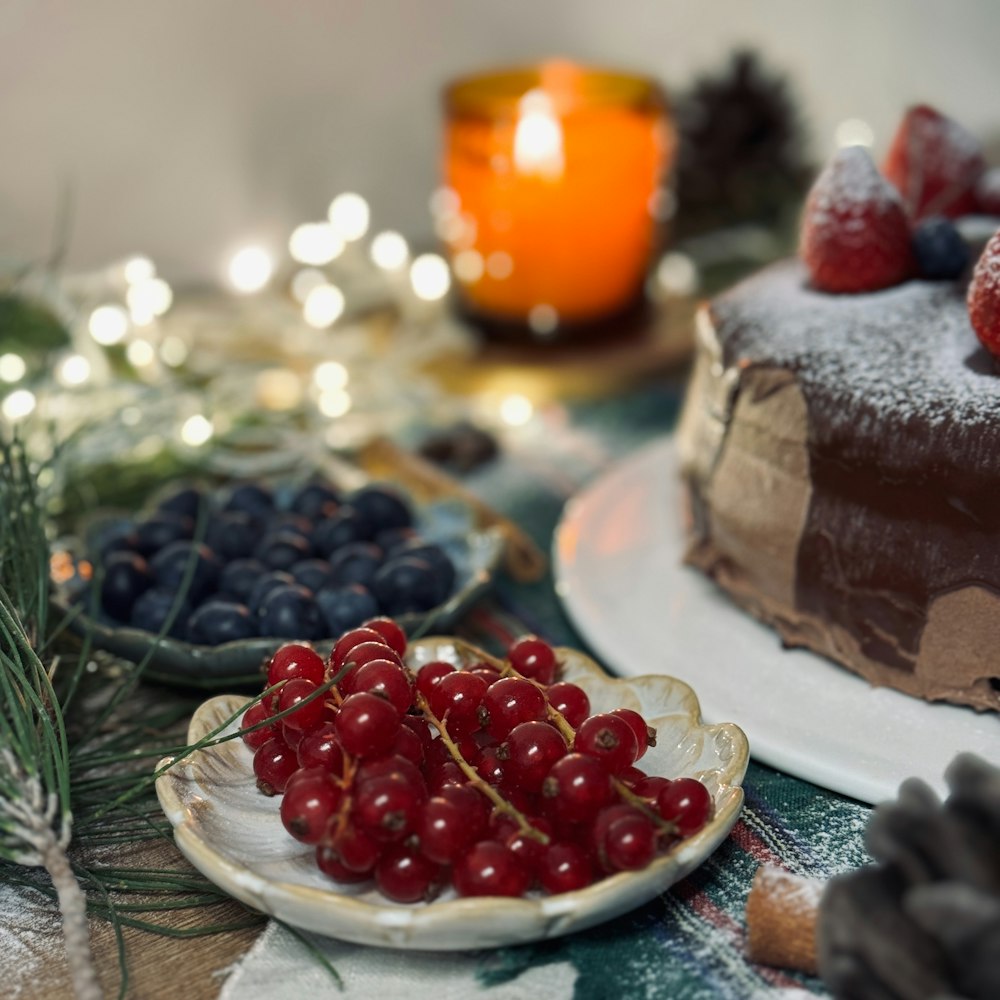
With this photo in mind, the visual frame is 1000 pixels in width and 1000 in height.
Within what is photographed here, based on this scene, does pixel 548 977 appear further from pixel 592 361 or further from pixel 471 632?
pixel 592 361

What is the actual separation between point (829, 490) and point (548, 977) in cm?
44

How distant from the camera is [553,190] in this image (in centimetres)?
157

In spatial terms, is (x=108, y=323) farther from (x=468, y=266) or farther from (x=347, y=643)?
(x=347, y=643)

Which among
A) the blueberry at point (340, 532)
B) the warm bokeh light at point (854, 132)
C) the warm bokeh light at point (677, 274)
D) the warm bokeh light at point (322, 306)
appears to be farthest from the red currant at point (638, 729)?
the warm bokeh light at point (854, 132)

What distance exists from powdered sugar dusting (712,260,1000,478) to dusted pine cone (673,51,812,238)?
2.93 feet

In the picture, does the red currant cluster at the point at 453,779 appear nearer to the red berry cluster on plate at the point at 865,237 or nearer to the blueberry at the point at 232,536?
the blueberry at the point at 232,536

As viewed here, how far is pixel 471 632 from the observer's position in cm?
112

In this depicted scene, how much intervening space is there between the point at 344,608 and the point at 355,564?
0.07 metres

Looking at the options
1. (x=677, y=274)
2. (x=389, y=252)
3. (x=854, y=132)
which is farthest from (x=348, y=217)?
(x=854, y=132)

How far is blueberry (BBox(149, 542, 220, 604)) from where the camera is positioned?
1.06m

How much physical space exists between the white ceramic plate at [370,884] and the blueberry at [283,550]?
247 millimetres

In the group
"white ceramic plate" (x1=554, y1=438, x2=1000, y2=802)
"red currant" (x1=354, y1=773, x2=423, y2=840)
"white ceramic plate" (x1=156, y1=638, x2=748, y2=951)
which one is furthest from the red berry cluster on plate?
"red currant" (x1=354, y1=773, x2=423, y2=840)

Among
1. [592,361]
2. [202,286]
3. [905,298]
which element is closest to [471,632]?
[905,298]

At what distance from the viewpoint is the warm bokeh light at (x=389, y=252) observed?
1.67 meters
